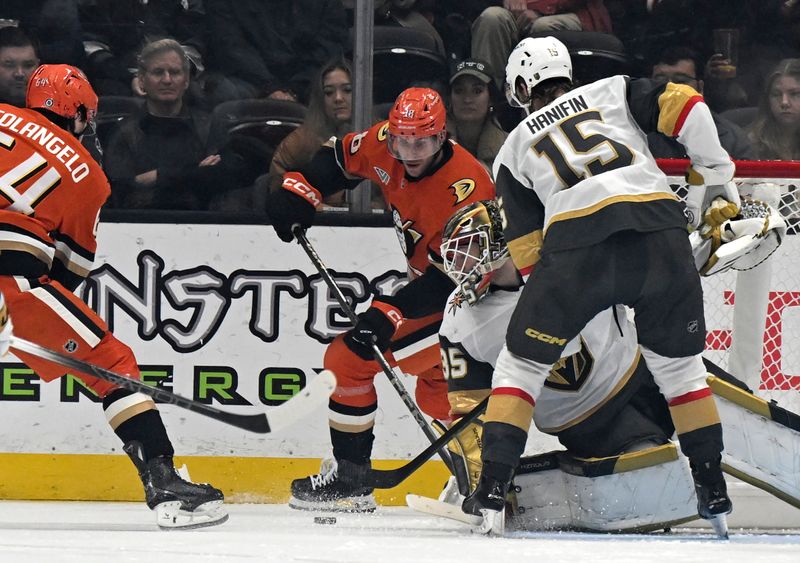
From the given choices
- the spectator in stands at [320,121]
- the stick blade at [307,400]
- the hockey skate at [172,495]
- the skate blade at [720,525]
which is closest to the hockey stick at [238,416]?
the stick blade at [307,400]

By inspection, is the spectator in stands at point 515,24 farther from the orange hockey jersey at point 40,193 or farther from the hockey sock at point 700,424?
the hockey sock at point 700,424

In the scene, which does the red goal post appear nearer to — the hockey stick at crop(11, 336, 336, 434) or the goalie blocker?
the goalie blocker

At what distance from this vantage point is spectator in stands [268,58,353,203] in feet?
14.3

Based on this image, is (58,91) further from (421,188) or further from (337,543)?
(337,543)

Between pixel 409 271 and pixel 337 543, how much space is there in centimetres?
137

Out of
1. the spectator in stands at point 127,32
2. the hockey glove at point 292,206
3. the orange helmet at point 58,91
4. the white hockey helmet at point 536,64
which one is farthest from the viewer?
the spectator in stands at point 127,32

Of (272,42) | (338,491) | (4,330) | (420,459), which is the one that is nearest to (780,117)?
(272,42)

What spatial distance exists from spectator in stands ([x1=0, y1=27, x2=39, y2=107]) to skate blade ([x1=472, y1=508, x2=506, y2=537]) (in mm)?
2293

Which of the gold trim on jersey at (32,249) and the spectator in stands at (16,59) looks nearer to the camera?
the gold trim on jersey at (32,249)

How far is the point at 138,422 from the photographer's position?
3.48 m

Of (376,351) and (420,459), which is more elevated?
(376,351)

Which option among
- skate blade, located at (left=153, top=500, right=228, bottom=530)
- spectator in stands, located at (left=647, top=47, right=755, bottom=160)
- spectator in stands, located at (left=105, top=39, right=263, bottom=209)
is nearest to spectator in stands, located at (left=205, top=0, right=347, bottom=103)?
spectator in stands, located at (left=105, top=39, right=263, bottom=209)

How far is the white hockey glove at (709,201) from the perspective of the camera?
11.0 ft

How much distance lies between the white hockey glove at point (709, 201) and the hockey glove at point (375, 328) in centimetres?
93
